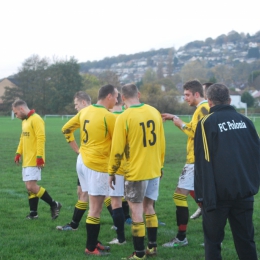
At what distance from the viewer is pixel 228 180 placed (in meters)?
4.88

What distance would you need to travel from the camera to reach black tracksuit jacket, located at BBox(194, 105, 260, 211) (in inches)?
192

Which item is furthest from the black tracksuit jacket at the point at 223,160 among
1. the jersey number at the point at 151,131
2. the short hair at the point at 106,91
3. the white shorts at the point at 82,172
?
the white shorts at the point at 82,172

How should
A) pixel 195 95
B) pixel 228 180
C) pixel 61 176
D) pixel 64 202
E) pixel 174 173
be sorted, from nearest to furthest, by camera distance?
1. pixel 228 180
2. pixel 195 95
3. pixel 64 202
4. pixel 61 176
5. pixel 174 173

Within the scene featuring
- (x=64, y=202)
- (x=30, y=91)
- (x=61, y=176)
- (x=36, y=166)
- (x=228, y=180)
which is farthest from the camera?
(x=30, y=91)

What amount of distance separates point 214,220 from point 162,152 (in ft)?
6.01

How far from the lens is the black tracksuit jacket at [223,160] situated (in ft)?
16.0

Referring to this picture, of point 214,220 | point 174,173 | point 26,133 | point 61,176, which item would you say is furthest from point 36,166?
point 174,173

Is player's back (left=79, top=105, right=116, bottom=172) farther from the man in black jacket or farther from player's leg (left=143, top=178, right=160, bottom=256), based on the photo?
the man in black jacket

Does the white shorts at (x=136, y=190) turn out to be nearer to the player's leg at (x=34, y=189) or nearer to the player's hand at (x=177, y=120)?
the player's hand at (x=177, y=120)

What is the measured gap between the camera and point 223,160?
4.89 meters

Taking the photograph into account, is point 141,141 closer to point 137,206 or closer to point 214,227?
point 137,206

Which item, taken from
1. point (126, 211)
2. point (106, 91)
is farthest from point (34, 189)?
point (106, 91)

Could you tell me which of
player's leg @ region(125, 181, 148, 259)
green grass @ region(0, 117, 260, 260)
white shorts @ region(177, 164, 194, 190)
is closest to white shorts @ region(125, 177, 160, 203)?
player's leg @ region(125, 181, 148, 259)

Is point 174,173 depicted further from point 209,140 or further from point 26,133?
point 209,140
